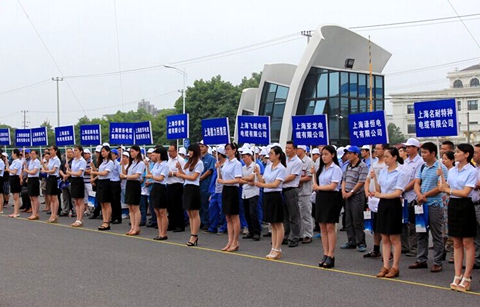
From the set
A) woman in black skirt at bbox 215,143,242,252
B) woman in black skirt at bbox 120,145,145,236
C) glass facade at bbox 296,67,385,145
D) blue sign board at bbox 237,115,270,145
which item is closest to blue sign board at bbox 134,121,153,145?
woman in black skirt at bbox 120,145,145,236

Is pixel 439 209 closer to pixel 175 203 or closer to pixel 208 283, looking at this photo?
pixel 208 283

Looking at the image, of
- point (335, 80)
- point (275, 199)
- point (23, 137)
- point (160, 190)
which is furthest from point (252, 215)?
point (335, 80)

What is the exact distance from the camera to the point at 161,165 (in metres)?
13.0

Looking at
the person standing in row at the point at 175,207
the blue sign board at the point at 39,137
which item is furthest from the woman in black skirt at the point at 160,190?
the blue sign board at the point at 39,137

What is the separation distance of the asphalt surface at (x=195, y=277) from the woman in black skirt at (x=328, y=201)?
33 centimetres

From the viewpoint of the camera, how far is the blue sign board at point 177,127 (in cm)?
1591

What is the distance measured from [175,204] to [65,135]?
21.0 ft

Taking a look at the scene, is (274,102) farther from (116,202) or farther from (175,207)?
(175,207)

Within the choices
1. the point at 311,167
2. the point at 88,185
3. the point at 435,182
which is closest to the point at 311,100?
the point at 88,185

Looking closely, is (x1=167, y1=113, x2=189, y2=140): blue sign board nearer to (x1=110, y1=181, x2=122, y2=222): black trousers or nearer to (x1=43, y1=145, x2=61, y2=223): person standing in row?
(x1=110, y1=181, x2=122, y2=222): black trousers

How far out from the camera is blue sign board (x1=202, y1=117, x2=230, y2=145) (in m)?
13.9

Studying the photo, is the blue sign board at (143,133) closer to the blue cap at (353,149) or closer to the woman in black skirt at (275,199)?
the woman in black skirt at (275,199)

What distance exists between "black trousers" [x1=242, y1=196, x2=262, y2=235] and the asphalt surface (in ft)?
2.06

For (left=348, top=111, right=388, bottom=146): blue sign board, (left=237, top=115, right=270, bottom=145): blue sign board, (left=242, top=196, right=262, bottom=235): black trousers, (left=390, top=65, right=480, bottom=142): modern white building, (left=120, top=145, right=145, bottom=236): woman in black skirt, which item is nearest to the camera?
(left=348, top=111, right=388, bottom=146): blue sign board
